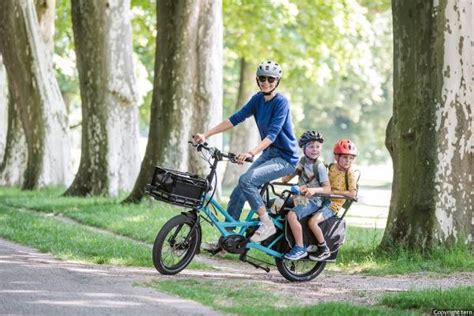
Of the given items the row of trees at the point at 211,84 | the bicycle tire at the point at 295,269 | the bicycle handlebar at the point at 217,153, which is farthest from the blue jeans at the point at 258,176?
the row of trees at the point at 211,84

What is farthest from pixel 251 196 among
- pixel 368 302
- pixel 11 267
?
pixel 11 267

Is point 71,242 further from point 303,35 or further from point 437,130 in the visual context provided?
point 303,35

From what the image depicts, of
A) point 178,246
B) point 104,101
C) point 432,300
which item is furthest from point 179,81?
point 432,300

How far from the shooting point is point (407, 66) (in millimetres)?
11914

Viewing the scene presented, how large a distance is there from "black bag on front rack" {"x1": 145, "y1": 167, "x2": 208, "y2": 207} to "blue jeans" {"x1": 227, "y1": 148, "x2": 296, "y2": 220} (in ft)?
1.43

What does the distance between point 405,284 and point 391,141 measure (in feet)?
8.64

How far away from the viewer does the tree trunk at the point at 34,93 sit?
24.8 meters

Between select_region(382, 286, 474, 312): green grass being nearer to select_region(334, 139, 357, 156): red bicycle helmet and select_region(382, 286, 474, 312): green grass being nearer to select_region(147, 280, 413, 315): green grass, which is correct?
select_region(147, 280, 413, 315): green grass

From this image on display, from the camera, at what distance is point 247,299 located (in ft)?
28.5

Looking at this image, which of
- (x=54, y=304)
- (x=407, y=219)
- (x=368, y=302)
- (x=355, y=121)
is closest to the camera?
(x=54, y=304)

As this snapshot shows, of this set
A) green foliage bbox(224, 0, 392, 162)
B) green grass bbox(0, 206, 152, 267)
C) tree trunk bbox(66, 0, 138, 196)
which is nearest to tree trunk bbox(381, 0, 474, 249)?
green grass bbox(0, 206, 152, 267)

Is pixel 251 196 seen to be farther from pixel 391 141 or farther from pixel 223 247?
pixel 391 141

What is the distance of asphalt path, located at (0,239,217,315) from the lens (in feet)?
25.6

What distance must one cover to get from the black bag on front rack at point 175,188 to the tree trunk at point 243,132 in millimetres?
29149
